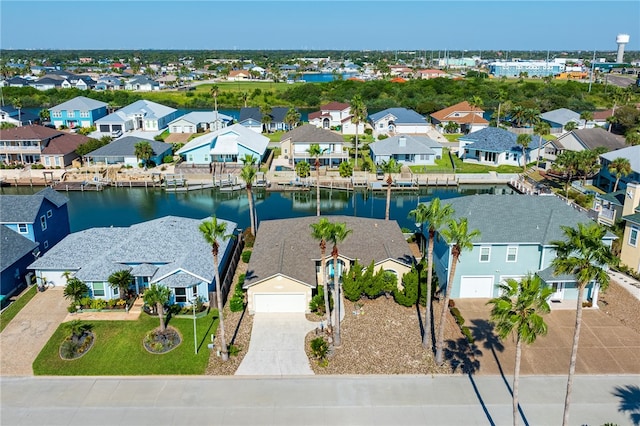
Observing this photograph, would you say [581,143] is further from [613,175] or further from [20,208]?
[20,208]

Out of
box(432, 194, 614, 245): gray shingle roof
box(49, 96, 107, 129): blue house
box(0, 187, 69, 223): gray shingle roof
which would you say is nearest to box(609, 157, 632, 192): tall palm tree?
box(432, 194, 614, 245): gray shingle roof

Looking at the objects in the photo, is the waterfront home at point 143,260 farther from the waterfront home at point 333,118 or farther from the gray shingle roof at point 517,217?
the waterfront home at point 333,118

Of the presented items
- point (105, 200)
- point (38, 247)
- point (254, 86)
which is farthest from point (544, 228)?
point (254, 86)

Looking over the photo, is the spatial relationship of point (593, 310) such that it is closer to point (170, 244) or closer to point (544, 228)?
point (544, 228)

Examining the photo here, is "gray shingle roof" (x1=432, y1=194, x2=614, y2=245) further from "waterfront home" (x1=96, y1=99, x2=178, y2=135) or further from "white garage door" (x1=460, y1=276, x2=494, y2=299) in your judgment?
"waterfront home" (x1=96, y1=99, x2=178, y2=135)

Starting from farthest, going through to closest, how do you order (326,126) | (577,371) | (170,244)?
(326,126)
(170,244)
(577,371)

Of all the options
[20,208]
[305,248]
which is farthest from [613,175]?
[20,208]

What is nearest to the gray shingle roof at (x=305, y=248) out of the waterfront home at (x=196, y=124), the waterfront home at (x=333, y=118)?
the waterfront home at (x=196, y=124)
